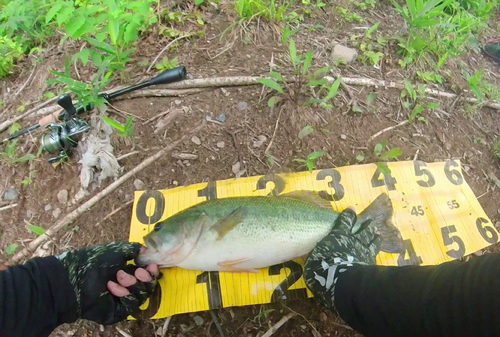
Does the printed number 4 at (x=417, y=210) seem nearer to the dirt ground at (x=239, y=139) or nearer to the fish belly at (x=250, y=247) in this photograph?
the dirt ground at (x=239, y=139)

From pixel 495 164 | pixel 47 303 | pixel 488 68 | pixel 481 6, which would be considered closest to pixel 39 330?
pixel 47 303

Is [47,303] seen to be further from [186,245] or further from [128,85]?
[128,85]

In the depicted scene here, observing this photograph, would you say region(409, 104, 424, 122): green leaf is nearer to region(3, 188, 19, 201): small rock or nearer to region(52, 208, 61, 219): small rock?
region(52, 208, 61, 219): small rock

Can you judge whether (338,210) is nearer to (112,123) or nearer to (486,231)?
(486,231)

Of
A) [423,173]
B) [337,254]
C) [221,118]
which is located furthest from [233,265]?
[423,173]

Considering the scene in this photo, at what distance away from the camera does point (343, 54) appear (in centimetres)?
375

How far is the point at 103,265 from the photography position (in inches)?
99.7

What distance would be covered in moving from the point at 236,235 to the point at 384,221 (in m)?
1.34

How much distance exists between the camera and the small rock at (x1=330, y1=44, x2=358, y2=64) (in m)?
3.74

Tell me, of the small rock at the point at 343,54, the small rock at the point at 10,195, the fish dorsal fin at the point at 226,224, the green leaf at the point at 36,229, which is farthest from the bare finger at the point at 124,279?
the small rock at the point at 343,54

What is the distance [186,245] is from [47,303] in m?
1.02

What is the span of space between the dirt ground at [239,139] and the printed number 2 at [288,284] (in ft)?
0.30

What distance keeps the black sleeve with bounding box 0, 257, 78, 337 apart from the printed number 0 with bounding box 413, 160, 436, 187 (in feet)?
10.5

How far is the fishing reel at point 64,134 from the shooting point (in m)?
3.09
